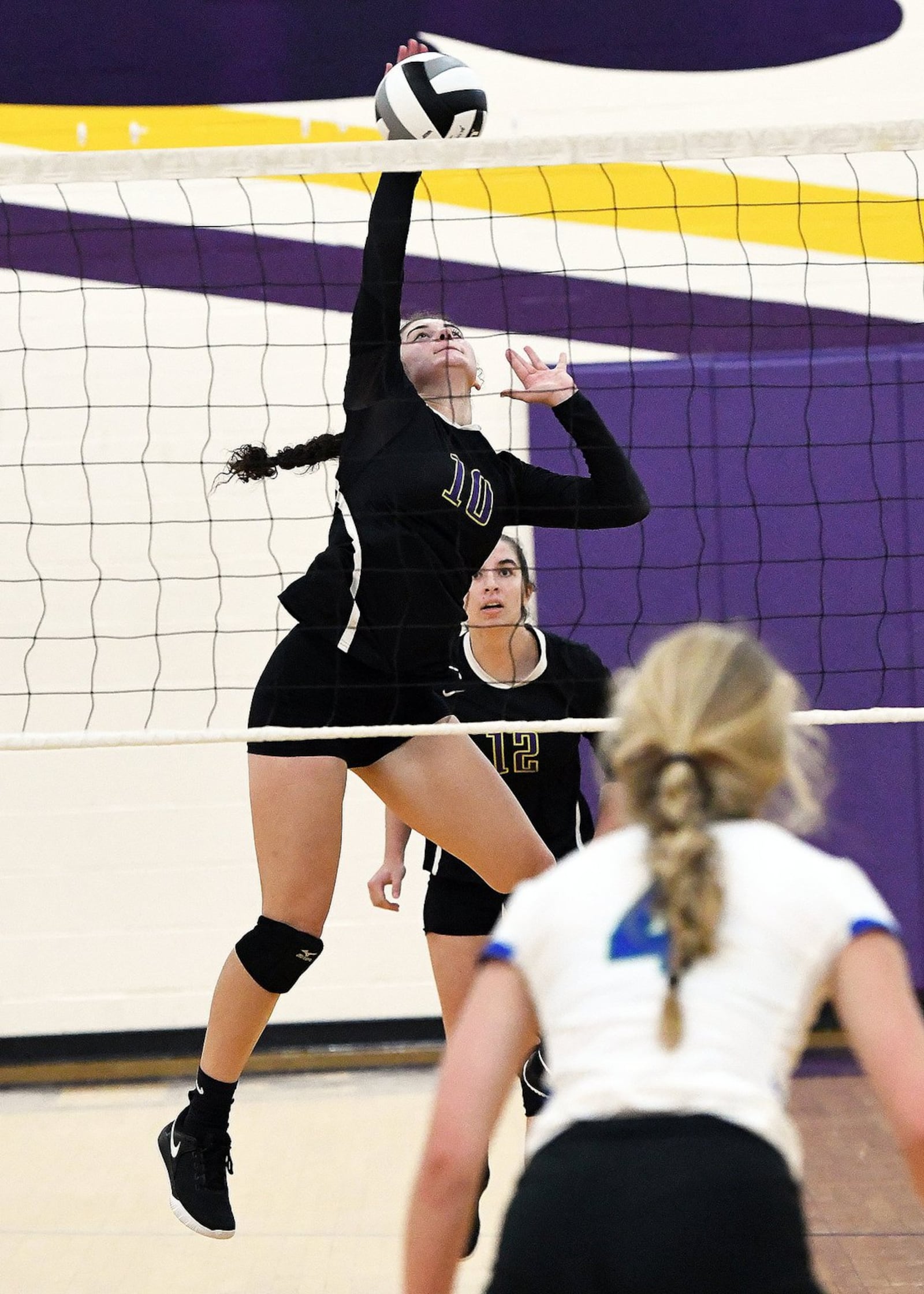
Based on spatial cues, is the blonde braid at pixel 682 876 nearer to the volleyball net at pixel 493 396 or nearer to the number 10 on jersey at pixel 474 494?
the number 10 on jersey at pixel 474 494

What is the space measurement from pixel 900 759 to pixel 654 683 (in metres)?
4.27

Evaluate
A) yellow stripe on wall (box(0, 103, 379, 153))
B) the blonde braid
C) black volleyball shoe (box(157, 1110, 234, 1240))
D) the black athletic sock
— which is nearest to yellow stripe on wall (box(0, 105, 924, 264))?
yellow stripe on wall (box(0, 103, 379, 153))

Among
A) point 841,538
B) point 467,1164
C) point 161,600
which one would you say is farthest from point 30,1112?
point 467,1164

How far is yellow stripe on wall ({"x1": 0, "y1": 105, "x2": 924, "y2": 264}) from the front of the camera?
225 inches

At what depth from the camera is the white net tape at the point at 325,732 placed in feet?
10.8

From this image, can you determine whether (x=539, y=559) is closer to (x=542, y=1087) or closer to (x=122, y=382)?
(x=122, y=382)

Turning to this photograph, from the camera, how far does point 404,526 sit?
3461mm

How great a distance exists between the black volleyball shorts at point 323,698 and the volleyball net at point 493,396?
219 cm

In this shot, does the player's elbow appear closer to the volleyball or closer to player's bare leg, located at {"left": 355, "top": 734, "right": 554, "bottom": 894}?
player's bare leg, located at {"left": 355, "top": 734, "right": 554, "bottom": 894}

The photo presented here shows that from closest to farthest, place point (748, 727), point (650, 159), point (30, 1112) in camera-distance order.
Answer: point (748, 727) < point (650, 159) < point (30, 1112)

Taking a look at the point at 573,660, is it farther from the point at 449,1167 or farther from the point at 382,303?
the point at 449,1167

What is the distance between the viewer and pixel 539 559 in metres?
5.71

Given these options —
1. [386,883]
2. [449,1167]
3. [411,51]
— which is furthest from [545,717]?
[449,1167]

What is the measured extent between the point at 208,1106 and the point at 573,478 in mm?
1707
